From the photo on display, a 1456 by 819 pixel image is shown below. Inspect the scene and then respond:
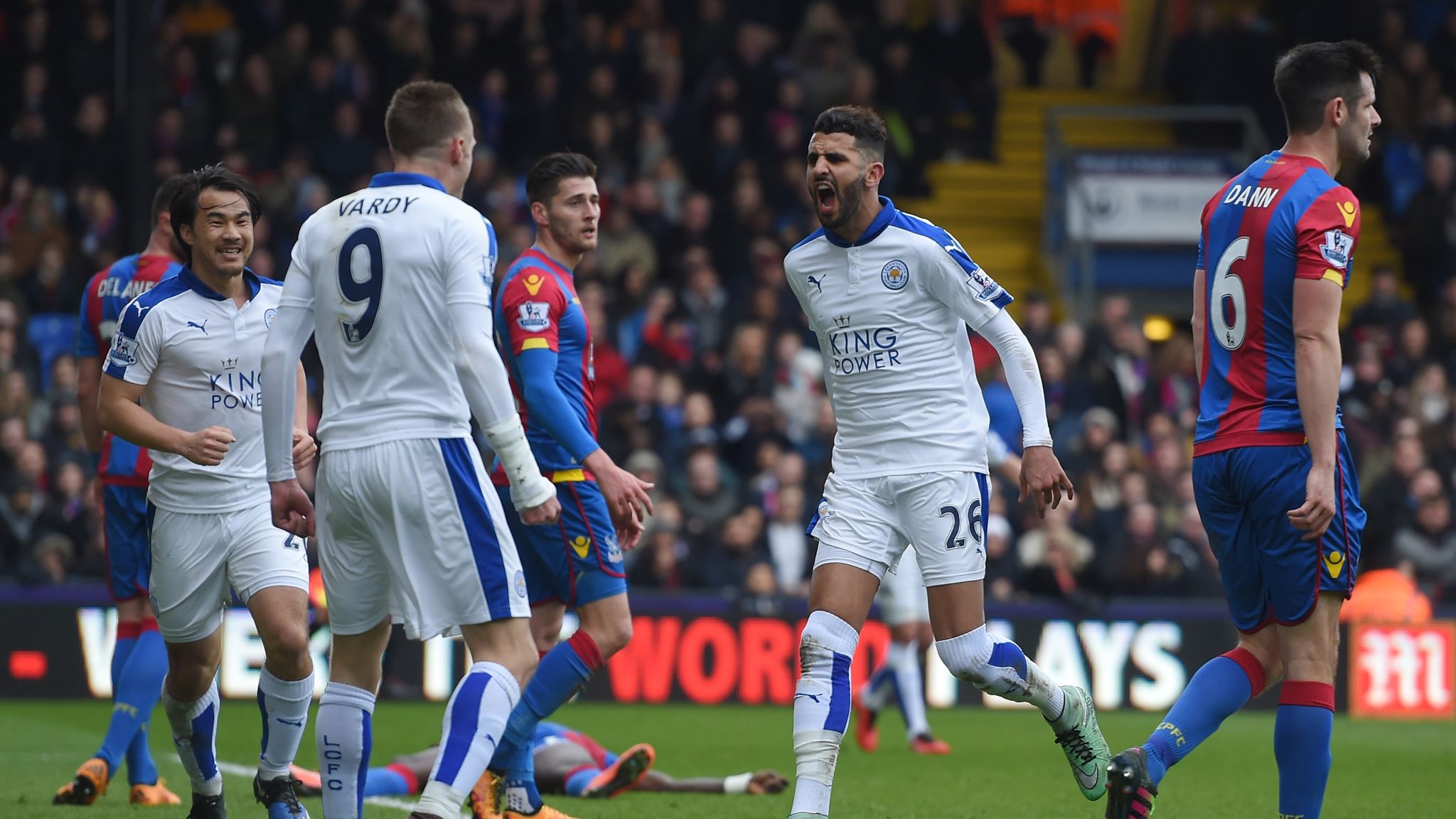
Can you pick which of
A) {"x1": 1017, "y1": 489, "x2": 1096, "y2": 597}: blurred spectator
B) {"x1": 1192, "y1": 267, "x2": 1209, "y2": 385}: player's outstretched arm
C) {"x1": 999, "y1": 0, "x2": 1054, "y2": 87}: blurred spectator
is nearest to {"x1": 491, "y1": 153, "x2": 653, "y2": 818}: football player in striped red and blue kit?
{"x1": 1192, "y1": 267, "x2": 1209, "y2": 385}: player's outstretched arm

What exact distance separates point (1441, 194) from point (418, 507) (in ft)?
54.5

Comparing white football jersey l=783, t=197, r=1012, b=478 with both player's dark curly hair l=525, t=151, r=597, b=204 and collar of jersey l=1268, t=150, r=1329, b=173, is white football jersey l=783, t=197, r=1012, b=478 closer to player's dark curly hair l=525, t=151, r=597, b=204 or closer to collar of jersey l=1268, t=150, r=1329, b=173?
collar of jersey l=1268, t=150, r=1329, b=173

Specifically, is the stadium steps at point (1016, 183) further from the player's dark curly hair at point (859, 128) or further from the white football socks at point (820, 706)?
the white football socks at point (820, 706)

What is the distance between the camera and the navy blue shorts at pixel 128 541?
26.7 ft

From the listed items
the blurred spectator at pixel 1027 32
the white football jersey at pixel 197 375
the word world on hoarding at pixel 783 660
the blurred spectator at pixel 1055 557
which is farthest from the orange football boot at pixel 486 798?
the blurred spectator at pixel 1027 32

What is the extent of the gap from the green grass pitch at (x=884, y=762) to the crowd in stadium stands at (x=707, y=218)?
5.47ft

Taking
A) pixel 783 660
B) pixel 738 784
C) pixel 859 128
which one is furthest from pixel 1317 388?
pixel 783 660

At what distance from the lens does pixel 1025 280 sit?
838 inches

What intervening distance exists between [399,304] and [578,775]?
3263 mm

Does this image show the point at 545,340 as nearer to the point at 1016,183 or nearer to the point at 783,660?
the point at 783,660

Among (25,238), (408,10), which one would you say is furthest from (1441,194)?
(25,238)

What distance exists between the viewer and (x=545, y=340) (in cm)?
690

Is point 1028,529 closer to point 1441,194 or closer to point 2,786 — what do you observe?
point 1441,194

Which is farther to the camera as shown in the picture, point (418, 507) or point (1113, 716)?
point (1113, 716)
